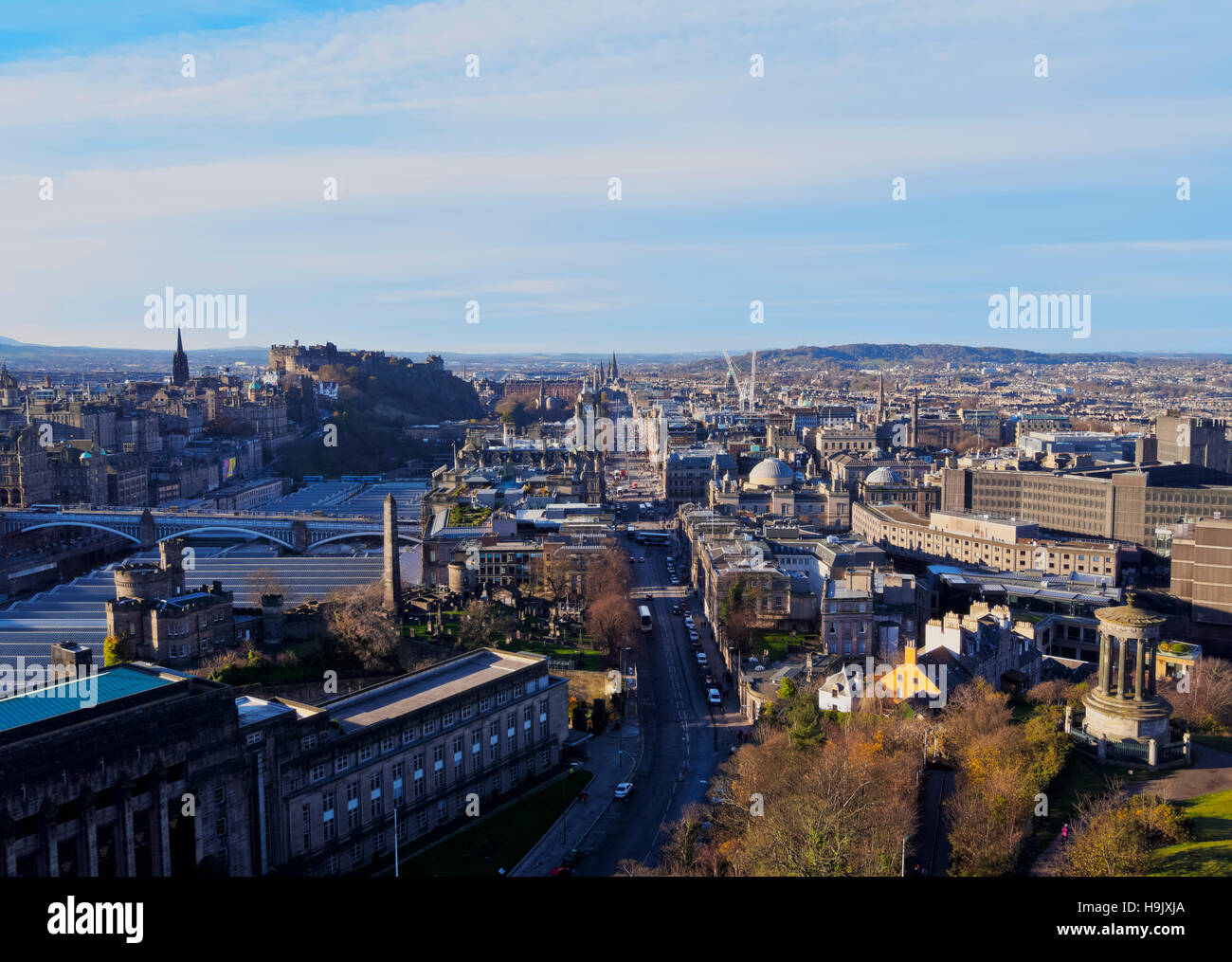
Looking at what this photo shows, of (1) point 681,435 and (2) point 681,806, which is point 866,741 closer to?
(2) point 681,806

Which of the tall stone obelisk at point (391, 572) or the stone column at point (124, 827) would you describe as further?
the tall stone obelisk at point (391, 572)

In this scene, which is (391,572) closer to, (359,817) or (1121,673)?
(359,817)

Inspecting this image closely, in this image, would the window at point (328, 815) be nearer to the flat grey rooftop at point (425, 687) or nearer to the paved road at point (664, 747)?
the flat grey rooftop at point (425, 687)

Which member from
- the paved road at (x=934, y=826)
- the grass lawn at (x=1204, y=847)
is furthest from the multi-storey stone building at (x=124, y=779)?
the grass lawn at (x=1204, y=847)

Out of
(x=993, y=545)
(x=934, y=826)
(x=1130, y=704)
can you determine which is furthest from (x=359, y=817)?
(x=993, y=545)
